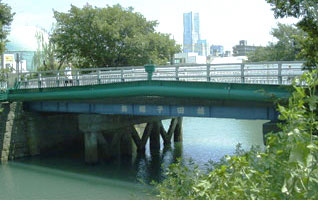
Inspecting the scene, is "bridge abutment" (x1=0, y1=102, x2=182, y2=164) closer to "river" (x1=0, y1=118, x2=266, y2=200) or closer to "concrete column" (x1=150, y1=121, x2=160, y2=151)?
"concrete column" (x1=150, y1=121, x2=160, y2=151)

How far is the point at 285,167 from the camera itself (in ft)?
17.7

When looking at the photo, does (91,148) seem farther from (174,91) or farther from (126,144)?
(174,91)

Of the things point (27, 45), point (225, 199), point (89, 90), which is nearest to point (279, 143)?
point (225, 199)

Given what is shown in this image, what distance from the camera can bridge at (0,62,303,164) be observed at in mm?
16922

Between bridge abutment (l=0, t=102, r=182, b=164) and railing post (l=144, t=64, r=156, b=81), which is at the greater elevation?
railing post (l=144, t=64, r=156, b=81)

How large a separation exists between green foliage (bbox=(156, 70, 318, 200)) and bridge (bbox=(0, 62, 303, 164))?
25.3ft

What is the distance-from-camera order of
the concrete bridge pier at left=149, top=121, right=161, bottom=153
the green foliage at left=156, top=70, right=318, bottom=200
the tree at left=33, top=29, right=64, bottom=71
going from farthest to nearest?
the tree at left=33, top=29, right=64, bottom=71 < the concrete bridge pier at left=149, top=121, right=161, bottom=153 < the green foliage at left=156, top=70, right=318, bottom=200

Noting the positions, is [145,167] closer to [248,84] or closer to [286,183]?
[248,84]

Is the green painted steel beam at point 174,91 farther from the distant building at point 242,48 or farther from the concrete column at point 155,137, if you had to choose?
the distant building at point 242,48

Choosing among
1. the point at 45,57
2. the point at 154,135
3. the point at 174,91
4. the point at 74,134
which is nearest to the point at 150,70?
the point at 174,91

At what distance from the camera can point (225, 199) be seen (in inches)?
233

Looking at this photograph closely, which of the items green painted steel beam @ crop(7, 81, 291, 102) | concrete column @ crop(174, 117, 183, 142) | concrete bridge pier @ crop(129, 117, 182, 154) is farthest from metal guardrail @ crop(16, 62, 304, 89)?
concrete column @ crop(174, 117, 183, 142)

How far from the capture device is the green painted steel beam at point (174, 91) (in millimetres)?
16281

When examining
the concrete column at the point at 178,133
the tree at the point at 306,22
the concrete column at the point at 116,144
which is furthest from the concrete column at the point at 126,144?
the tree at the point at 306,22
